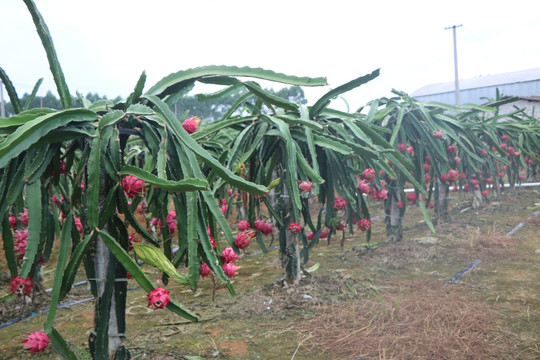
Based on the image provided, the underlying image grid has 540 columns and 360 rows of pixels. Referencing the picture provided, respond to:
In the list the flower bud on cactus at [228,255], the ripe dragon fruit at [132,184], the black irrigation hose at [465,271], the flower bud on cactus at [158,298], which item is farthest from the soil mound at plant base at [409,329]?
the ripe dragon fruit at [132,184]

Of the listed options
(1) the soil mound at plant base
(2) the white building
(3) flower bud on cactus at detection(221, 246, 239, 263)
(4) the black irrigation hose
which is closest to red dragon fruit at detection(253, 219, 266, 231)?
(1) the soil mound at plant base

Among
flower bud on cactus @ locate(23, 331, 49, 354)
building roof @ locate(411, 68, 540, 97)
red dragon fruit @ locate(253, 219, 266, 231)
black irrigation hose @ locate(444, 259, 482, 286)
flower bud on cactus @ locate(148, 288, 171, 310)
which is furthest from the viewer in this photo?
building roof @ locate(411, 68, 540, 97)

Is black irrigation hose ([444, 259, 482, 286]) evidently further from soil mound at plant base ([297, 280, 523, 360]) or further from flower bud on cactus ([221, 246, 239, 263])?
flower bud on cactus ([221, 246, 239, 263])

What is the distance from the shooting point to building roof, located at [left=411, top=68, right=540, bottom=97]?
23.0 m

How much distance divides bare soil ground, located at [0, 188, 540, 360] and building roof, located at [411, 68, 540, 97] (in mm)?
22404

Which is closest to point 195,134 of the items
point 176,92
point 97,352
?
point 176,92

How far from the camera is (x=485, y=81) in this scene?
2458cm

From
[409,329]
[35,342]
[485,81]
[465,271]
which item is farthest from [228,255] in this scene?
[485,81]

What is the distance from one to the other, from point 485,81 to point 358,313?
1015 inches

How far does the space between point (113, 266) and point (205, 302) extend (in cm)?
170

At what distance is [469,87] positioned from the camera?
80.3 feet

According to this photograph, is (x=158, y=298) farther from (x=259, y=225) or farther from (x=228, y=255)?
(x=259, y=225)

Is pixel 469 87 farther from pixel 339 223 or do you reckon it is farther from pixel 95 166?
pixel 95 166

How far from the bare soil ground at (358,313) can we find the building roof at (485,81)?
22.4 m
